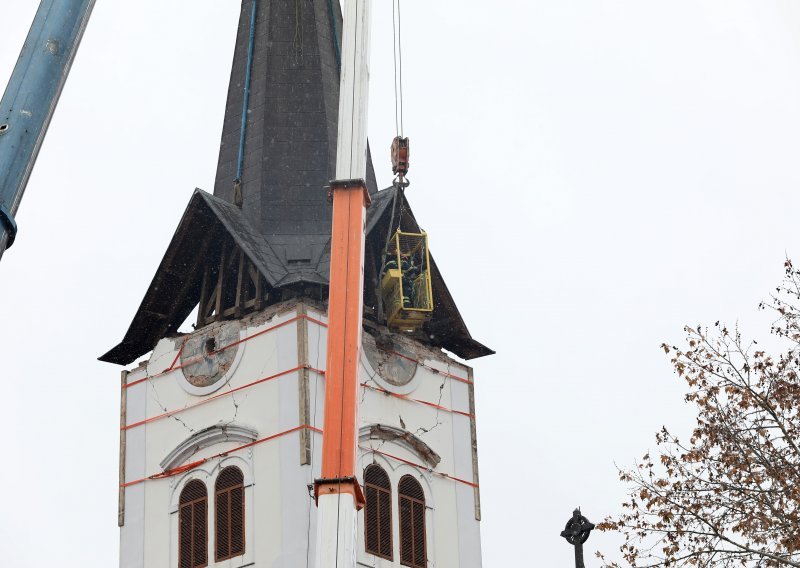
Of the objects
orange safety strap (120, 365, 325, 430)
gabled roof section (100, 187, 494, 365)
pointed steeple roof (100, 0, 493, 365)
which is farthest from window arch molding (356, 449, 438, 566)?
gabled roof section (100, 187, 494, 365)

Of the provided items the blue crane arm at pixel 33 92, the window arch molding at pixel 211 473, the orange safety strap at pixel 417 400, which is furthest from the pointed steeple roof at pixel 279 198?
the blue crane arm at pixel 33 92

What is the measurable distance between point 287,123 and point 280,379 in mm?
7468

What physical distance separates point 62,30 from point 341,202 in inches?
365

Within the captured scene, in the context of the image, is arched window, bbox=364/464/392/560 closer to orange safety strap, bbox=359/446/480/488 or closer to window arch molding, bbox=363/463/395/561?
window arch molding, bbox=363/463/395/561

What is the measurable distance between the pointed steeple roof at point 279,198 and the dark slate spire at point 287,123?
0.02 m

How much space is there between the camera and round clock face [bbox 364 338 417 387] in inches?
1711

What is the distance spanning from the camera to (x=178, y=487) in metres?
42.6

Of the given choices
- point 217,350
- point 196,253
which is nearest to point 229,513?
point 217,350

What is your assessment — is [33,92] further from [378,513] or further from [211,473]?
[378,513]

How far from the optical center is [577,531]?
956 inches

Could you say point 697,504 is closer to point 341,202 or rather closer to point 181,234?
point 341,202

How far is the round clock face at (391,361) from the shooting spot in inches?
1711

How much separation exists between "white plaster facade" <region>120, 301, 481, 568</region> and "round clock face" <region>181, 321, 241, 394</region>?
0.05m

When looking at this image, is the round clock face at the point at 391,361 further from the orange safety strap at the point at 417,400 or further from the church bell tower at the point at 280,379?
the orange safety strap at the point at 417,400
